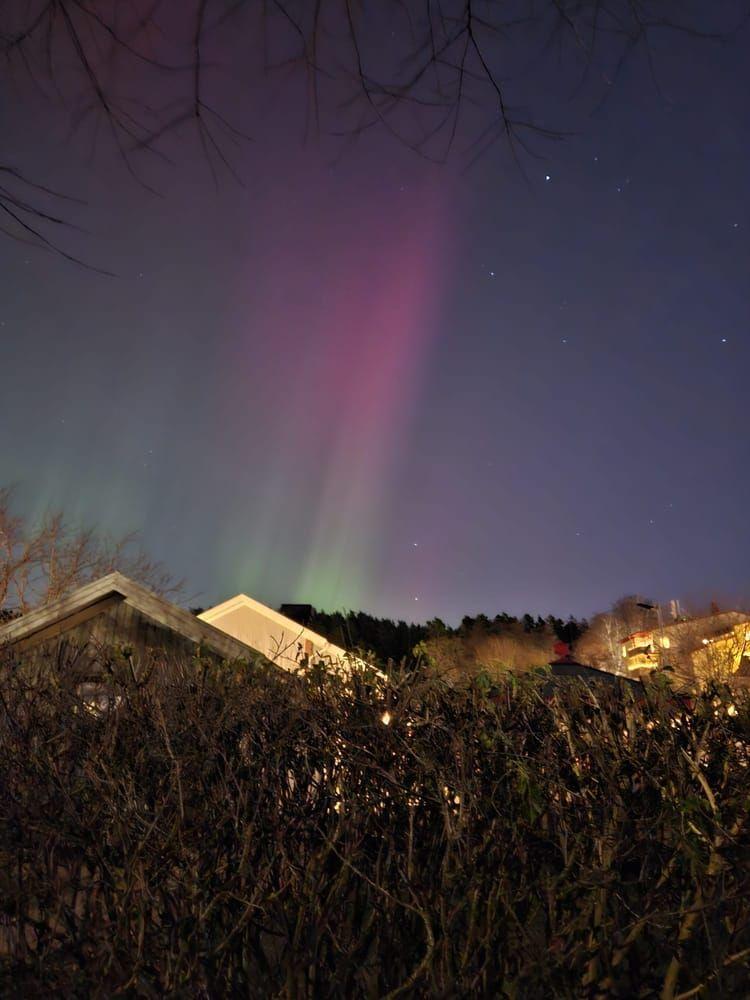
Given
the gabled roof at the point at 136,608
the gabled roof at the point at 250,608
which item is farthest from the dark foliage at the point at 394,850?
the gabled roof at the point at 250,608

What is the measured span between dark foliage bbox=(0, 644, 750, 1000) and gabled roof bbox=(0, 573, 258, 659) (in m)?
7.24

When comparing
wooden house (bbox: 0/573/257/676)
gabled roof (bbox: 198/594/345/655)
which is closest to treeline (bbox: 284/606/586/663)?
gabled roof (bbox: 198/594/345/655)

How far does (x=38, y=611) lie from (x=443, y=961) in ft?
35.7

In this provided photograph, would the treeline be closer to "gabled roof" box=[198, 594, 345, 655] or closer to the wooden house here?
"gabled roof" box=[198, 594, 345, 655]

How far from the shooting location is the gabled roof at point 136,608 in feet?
37.5

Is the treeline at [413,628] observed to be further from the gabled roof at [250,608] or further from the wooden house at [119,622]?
the wooden house at [119,622]

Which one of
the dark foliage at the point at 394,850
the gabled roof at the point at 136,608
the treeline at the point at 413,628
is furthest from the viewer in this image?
the treeline at the point at 413,628

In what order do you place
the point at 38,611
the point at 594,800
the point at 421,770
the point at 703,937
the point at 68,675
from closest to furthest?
the point at 703,937 → the point at 594,800 → the point at 421,770 → the point at 68,675 → the point at 38,611

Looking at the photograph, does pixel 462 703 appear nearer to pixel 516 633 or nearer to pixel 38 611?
pixel 38 611

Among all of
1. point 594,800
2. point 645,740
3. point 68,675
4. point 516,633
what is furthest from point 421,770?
point 516,633

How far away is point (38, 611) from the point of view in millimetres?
11773

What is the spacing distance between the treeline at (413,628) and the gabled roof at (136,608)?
18499 millimetres

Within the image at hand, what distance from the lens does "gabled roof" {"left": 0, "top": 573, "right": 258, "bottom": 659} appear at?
1143 centimetres

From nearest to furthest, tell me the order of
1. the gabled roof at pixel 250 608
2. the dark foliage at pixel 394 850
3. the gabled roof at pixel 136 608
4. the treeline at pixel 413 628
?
the dark foliage at pixel 394 850
the gabled roof at pixel 136 608
the gabled roof at pixel 250 608
the treeline at pixel 413 628
